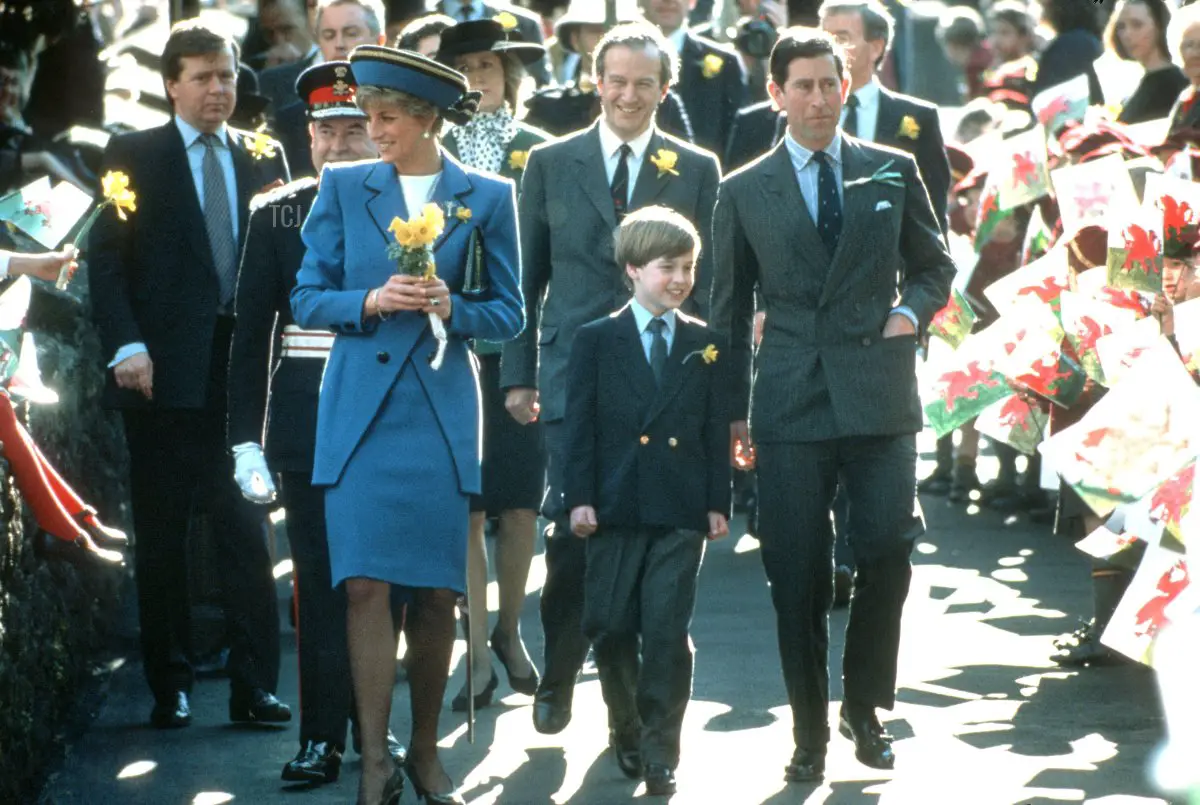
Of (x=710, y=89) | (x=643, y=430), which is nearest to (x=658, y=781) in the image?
(x=643, y=430)

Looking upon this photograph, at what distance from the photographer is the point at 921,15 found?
30328 millimetres

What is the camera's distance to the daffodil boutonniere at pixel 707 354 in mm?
7586

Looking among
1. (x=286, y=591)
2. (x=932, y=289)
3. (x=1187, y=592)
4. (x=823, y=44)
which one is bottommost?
(x=286, y=591)

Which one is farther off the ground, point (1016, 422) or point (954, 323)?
point (954, 323)

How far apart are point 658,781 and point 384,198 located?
1802 millimetres

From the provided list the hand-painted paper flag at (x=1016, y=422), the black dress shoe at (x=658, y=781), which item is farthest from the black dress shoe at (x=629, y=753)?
the hand-painted paper flag at (x=1016, y=422)

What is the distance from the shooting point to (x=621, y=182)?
8.41 m

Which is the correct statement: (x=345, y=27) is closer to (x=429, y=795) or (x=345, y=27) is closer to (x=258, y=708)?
(x=258, y=708)

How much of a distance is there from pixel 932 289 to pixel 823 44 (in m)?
0.79

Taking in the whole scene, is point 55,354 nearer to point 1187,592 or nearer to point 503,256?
point 503,256

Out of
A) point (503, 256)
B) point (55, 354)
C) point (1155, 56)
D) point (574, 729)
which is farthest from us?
point (1155, 56)

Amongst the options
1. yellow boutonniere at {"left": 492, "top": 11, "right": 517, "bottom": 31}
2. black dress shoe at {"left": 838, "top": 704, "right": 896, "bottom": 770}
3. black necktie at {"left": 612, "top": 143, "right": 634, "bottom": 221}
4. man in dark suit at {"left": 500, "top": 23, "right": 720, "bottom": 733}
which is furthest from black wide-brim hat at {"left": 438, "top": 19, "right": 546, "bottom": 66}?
black dress shoe at {"left": 838, "top": 704, "right": 896, "bottom": 770}

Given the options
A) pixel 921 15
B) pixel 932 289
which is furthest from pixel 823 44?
pixel 921 15

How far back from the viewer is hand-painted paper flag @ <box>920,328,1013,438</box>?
30.4ft
